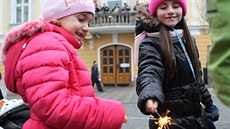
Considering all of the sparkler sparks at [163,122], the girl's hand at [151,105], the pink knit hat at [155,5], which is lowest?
the sparkler sparks at [163,122]

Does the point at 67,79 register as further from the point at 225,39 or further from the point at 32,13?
the point at 32,13

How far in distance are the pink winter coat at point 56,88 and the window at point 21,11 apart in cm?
2048

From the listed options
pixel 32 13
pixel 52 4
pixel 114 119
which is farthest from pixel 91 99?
pixel 32 13

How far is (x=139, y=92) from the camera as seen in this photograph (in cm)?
198

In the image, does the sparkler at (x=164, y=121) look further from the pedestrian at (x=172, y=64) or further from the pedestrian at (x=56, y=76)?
the pedestrian at (x=56, y=76)

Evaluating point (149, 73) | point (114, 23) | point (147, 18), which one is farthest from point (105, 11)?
point (149, 73)

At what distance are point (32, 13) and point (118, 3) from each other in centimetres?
537

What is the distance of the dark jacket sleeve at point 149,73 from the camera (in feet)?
6.07

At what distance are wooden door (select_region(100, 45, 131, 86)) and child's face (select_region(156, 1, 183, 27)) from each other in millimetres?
17693

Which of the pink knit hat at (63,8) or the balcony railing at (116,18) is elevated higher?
the balcony railing at (116,18)

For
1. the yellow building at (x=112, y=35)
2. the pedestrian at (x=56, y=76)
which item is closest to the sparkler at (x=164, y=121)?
the pedestrian at (x=56, y=76)

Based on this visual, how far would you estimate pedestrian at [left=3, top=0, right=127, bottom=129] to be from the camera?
155cm

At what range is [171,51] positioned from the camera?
222cm

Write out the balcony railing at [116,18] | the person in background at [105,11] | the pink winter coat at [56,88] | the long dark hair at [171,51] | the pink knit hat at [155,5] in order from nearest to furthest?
the pink winter coat at [56,88] < the long dark hair at [171,51] < the pink knit hat at [155,5] < the balcony railing at [116,18] < the person in background at [105,11]
